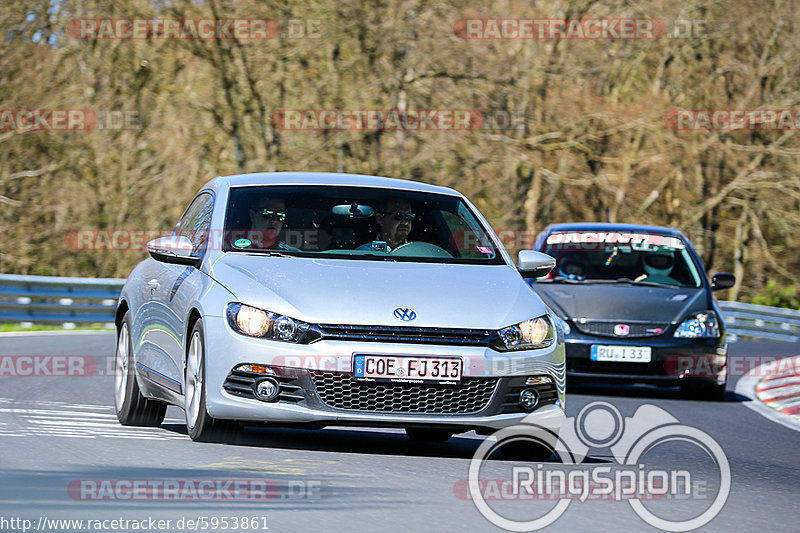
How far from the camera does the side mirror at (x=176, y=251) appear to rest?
8.62 metres

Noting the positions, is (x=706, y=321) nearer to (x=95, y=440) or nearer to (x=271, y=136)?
(x=95, y=440)

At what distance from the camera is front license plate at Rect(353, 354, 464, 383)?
7719 mm

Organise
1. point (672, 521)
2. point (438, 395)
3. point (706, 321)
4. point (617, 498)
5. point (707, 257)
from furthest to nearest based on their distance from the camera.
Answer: point (707, 257) < point (706, 321) < point (438, 395) < point (617, 498) < point (672, 521)

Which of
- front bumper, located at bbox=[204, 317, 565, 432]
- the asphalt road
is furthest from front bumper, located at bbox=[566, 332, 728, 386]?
front bumper, located at bbox=[204, 317, 565, 432]

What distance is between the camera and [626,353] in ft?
46.5

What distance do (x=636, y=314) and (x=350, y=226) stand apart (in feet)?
19.9

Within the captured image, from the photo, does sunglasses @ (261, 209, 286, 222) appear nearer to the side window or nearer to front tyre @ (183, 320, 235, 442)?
the side window

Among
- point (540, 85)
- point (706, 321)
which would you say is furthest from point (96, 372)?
point (540, 85)

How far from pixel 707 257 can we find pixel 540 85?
688cm

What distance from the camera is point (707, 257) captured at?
35906 millimetres

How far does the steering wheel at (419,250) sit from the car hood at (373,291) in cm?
24

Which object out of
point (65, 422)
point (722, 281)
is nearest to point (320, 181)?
point (65, 422)

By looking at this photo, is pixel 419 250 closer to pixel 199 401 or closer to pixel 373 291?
pixel 373 291

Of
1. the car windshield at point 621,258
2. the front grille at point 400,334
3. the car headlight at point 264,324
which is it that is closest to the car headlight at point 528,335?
the front grille at point 400,334
